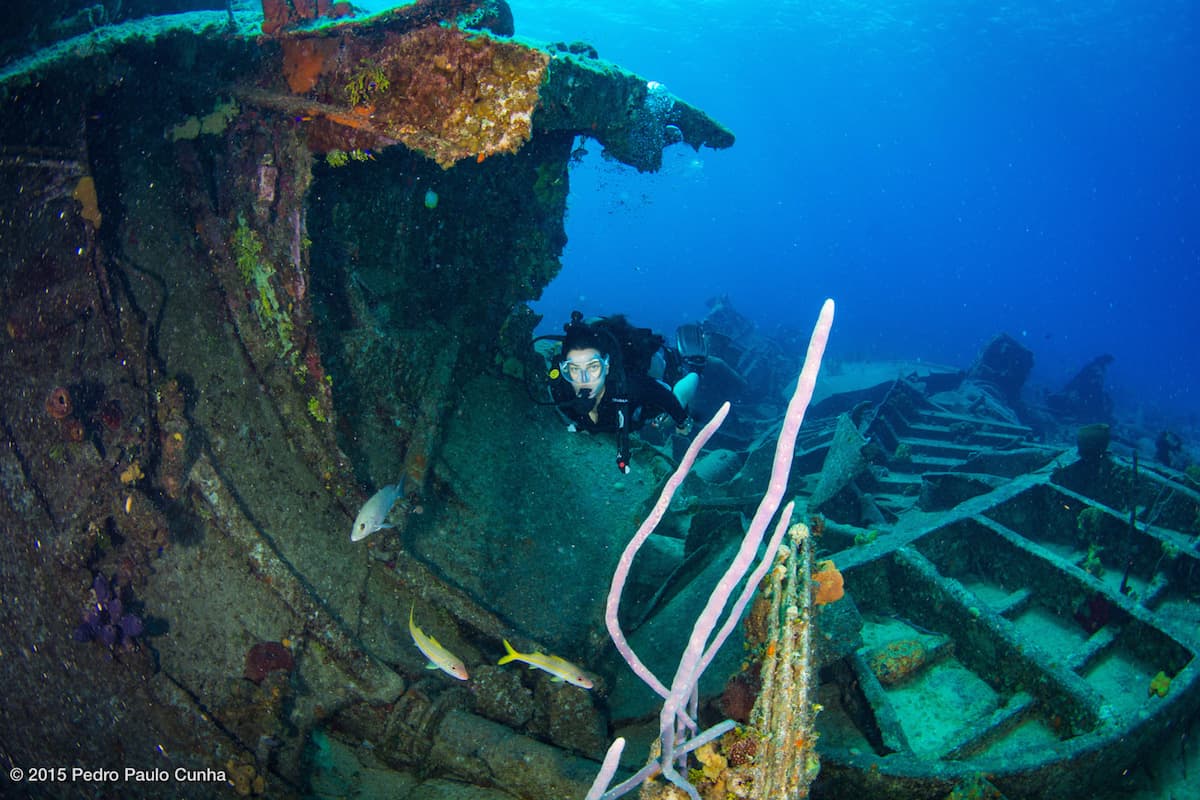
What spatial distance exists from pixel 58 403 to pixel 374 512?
7.03 feet

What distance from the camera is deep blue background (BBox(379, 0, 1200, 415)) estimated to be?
53688mm

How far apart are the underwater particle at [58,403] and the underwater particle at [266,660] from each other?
1.93 metres

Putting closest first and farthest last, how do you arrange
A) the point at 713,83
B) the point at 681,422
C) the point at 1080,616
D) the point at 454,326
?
the point at 1080,616, the point at 454,326, the point at 681,422, the point at 713,83

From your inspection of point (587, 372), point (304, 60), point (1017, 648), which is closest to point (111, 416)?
point (304, 60)

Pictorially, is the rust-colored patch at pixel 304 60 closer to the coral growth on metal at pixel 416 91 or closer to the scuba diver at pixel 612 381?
the coral growth on metal at pixel 416 91

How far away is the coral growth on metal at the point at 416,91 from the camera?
9.85 feet

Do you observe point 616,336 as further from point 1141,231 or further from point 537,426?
point 1141,231

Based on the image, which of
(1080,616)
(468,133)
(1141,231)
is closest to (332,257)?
(468,133)

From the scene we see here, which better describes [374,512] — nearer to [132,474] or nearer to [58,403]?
[132,474]

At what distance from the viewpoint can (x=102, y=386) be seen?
3.57 metres

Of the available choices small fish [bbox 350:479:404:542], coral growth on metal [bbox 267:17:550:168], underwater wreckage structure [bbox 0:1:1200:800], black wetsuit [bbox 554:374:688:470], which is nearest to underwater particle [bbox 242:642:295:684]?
underwater wreckage structure [bbox 0:1:1200:800]

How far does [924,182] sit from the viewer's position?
154750mm

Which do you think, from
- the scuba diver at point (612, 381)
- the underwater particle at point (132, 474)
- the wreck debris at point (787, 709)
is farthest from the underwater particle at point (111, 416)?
the wreck debris at point (787, 709)

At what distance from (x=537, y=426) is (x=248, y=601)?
2.79 m
